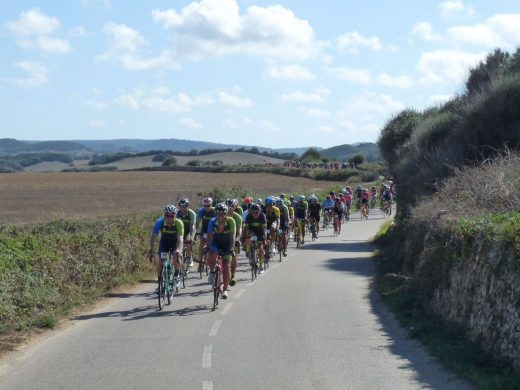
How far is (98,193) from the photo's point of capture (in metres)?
64.0

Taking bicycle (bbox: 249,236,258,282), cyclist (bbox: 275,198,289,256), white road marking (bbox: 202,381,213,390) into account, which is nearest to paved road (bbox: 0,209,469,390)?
white road marking (bbox: 202,381,213,390)

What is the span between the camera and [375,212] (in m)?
51.9

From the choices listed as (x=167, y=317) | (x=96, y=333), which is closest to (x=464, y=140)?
(x=167, y=317)

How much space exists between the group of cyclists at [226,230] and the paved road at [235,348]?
99 cm

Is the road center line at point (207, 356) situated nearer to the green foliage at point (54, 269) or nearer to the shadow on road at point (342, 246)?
the green foliage at point (54, 269)

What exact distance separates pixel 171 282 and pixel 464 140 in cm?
1115

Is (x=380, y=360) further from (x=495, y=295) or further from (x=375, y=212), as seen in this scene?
(x=375, y=212)

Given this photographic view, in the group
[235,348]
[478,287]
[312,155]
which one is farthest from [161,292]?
[312,155]

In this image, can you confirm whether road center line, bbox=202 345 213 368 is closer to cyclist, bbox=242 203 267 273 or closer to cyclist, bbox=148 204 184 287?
cyclist, bbox=148 204 184 287

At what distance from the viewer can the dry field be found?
4375 centimetres

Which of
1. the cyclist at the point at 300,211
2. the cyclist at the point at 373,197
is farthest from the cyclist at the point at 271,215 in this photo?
the cyclist at the point at 373,197

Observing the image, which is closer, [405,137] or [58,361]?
[58,361]

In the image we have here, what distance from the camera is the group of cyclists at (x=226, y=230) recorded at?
15008 mm

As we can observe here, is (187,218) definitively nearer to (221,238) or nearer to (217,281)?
(221,238)
